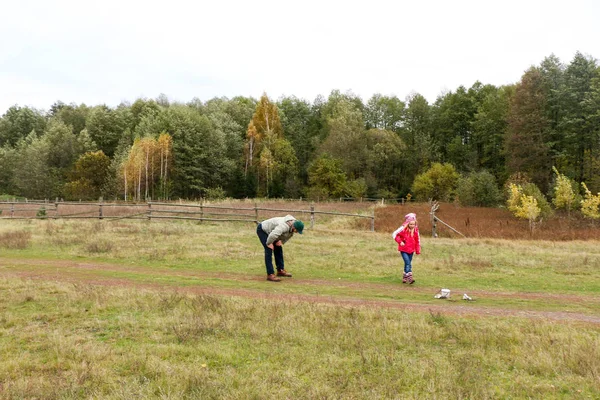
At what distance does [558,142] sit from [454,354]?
155ft

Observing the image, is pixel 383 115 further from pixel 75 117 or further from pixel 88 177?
pixel 75 117

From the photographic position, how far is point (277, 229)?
10.1 m

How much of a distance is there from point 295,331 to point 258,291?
323 cm

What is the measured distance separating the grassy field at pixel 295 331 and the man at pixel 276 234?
0.48 meters

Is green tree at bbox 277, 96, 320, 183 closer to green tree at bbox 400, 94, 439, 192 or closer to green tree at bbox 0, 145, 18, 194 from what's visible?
green tree at bbox 400, 94, 439, 192

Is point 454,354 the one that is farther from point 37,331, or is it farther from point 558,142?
point 558,142

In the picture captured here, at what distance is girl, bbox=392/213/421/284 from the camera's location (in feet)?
34.6

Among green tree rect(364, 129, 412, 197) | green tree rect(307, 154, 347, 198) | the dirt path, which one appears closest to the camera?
the dirt path

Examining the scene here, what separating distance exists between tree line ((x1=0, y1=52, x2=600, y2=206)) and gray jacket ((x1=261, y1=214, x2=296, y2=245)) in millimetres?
35821

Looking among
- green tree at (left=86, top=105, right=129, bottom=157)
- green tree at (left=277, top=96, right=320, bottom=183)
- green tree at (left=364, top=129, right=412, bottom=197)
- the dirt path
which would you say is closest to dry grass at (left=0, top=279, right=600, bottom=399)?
the dirt path

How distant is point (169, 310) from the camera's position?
23.9 feet

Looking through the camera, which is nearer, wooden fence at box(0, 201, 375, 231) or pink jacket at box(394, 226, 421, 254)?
pink jacket at box(394, 226, 421, 254)

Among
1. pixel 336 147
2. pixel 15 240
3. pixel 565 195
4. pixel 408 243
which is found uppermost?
pixel 336 147

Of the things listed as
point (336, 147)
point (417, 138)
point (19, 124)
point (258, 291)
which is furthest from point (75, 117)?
point (258, 291)
